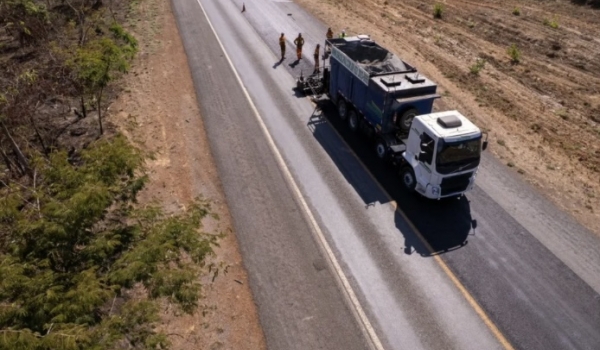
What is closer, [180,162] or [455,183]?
[455,183]

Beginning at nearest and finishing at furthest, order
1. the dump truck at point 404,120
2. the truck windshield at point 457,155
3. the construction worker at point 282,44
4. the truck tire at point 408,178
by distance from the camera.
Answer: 1. the truck windshield at point 457,155
2. the dump truck at point 404,120
3. the truck tire at point 408,178
4. the construction worker at point 282,44

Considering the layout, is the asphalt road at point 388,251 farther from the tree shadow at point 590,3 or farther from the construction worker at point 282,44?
the tree shadow at point 590,3

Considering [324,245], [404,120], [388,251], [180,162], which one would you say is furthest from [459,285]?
[180,162]

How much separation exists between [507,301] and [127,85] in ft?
69.5

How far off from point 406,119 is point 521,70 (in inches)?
586

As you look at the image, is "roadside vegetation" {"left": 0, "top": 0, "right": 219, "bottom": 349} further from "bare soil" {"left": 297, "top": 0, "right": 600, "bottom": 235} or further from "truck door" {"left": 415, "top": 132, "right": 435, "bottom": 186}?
"bare soil" {"left": 297, "top": 0, "right": 600, "bottom": 235}

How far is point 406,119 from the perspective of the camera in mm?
17156

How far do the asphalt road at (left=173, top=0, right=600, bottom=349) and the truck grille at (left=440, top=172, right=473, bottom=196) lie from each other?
88 centimetres

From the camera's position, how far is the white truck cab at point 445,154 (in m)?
14.5

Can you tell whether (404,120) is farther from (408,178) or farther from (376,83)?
(408,178)

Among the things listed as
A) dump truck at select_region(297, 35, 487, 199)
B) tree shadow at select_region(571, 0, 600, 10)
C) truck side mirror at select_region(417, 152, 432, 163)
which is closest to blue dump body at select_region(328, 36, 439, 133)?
dump truck at select_region(297, 35, 487, 199)

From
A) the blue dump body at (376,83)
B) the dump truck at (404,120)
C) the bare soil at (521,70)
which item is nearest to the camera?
the dump truck at (404,120)

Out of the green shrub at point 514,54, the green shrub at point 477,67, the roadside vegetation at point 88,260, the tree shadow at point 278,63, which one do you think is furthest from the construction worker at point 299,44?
the roadside vegetation at point 88,260

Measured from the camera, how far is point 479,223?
15016 millimetres
